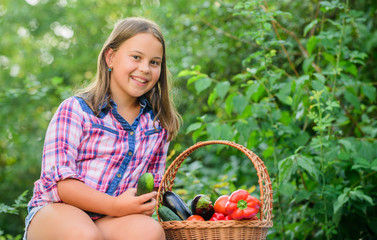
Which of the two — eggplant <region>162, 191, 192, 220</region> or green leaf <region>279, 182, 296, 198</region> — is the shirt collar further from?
green leaf <region>279, 182, 296, 198</region>

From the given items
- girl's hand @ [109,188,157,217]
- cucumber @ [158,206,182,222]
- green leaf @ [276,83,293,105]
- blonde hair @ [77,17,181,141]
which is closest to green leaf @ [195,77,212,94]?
blonde hair @ [77,17,181,141]

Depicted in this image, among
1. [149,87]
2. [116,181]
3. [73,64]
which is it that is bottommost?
[116,181]

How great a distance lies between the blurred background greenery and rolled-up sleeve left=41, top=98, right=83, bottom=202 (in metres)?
0.72

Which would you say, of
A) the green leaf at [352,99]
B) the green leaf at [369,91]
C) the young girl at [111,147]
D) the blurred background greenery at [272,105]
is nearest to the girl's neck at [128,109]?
the young girl at [111,147]

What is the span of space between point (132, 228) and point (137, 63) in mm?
963

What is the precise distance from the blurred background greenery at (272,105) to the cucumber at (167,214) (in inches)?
34.5

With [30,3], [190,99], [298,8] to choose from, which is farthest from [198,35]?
[30,3]

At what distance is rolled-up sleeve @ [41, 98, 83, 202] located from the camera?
7.02 ft

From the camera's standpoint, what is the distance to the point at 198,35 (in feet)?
18.8

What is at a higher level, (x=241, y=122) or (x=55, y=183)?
(x=241, y=122)

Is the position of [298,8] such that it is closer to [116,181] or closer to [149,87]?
[149,87]

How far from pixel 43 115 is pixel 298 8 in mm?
5573

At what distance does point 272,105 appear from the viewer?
333cm

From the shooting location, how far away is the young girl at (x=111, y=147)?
6.92 feet
